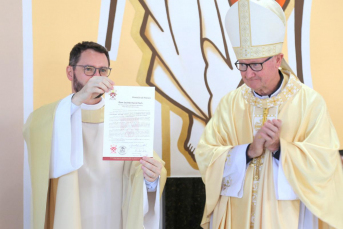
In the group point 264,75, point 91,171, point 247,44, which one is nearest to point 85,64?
point 91,171

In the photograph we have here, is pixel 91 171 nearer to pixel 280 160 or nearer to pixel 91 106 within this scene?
pixel 91 106

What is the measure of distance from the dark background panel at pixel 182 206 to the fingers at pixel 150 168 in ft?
3.88

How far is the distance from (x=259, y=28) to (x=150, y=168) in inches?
49.2

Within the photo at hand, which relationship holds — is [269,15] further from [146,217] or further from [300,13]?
[146,217]

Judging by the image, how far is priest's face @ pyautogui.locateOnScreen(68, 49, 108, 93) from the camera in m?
3.59

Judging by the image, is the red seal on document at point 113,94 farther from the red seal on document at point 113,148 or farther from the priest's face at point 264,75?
the priest's face at point 264,75

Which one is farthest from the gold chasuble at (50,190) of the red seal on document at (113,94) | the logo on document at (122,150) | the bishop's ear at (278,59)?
the bishop's ear at (278,59)

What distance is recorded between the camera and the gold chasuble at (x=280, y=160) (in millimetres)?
3145

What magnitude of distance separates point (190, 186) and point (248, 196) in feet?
3.73

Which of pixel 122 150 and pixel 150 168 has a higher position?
pixel 122 150

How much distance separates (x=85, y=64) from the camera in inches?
143

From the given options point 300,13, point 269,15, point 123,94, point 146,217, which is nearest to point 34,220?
point 146,217

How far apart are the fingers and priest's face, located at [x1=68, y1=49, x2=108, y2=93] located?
2.74ft

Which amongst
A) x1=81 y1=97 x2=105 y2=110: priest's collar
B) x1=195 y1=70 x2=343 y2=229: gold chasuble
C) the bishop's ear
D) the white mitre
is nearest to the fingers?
x1=195 y1=70 x2=343 y2=229: gold chasuble
